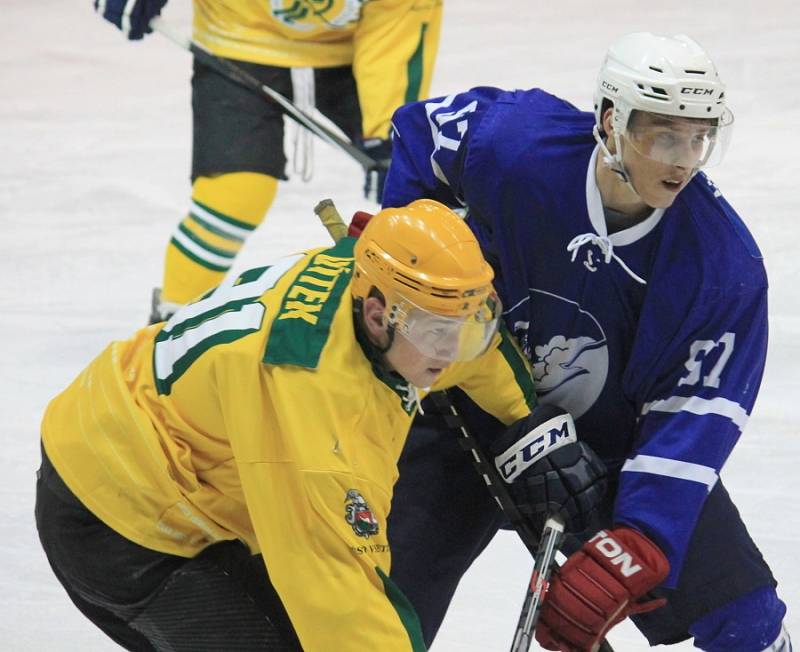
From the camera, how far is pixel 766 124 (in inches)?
186

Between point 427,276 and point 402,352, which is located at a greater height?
point 427,276

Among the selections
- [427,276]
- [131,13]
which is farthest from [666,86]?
[131,13]

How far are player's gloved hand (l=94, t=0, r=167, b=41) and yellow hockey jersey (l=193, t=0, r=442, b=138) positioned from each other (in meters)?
0.17

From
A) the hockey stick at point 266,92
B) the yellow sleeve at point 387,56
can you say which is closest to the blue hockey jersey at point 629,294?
the yellow sleeve at point 387,56

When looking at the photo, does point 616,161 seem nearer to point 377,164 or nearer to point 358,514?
point 358,514

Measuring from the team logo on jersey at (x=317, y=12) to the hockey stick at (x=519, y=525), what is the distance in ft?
4.18

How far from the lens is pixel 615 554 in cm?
217

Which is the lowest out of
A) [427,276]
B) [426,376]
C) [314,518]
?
[314,518]

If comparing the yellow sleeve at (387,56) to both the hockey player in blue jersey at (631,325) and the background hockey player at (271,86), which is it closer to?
the background hockey player at (271,86)

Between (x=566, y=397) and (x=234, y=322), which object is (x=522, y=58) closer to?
(x=566, y=397)

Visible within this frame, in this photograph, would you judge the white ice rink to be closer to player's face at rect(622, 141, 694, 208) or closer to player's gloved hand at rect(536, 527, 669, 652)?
player's gloved hand at rect(536, 527, 669, 652)

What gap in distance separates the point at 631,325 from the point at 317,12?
1.63m

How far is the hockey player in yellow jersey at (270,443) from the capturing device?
1.85m

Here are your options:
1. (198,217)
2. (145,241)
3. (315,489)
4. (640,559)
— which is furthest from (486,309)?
(145,241)
